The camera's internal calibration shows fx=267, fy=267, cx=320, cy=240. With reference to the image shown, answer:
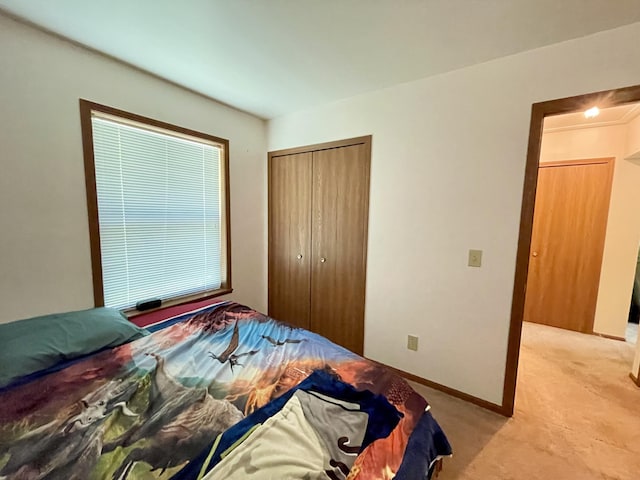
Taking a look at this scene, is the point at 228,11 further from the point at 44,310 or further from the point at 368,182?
the point at 44,310

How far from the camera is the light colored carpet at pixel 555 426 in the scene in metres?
1.47

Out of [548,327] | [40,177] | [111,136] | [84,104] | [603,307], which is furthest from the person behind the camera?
[548,327]

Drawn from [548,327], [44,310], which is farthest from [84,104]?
[548,327]

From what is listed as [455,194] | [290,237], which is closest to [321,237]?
[290,237]

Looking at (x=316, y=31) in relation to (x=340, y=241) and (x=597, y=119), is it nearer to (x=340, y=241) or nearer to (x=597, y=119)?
(x=340, y=241)

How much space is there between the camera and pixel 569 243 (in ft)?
10.6

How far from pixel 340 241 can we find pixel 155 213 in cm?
163

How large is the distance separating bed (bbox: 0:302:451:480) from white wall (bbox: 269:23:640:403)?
41.7 inches

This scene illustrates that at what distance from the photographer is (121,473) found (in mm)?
748

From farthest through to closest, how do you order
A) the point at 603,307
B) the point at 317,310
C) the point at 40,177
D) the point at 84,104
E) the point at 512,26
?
the point at 603,307, the point at 317,310, the point at 84,104, the point at 40,177, the point at 512,26

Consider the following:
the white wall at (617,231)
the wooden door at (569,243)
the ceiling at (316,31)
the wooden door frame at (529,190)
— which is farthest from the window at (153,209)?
the white wall at (617,231)

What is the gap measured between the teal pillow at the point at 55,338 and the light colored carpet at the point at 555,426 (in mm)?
1954

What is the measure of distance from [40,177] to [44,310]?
2.75 ft

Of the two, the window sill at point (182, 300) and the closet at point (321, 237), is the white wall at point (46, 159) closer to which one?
the window sill at point (182, 300)
